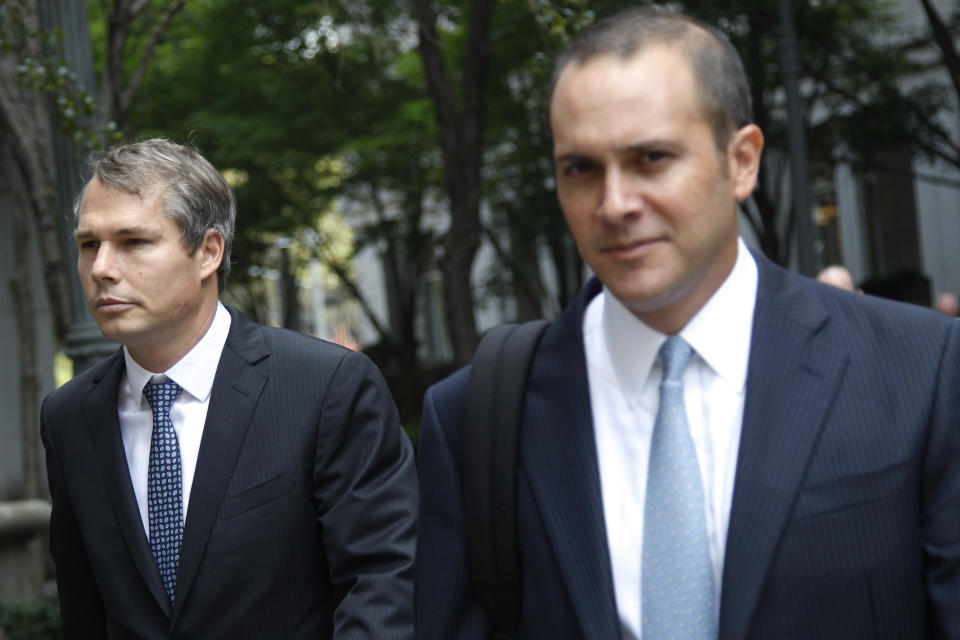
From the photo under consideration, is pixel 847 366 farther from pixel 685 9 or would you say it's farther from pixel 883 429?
pixel 685 9

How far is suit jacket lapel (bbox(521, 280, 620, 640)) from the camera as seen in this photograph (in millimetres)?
1971

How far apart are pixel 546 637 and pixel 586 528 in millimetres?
192

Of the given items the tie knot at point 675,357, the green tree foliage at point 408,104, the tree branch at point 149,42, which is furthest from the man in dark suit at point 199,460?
the green tree foliage at point 408,104

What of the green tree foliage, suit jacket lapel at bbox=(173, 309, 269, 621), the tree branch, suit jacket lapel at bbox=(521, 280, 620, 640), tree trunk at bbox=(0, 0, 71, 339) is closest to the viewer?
suit jacket lapel at bbox=(521, 280, 620, 640)

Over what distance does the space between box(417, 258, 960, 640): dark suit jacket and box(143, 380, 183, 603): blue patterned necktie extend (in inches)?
47.5

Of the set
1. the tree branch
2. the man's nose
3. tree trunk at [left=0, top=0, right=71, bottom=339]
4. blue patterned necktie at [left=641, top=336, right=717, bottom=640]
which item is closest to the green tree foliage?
the tree branch

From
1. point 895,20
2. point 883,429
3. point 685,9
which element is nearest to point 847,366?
point 883,429

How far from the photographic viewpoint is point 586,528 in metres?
2.00

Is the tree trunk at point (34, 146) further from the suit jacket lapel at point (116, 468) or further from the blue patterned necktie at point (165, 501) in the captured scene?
the blue patterned necktie at point (165, 501)

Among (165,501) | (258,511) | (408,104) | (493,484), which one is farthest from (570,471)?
(408,104)

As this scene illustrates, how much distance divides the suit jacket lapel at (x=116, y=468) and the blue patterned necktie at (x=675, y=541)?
1583 mm

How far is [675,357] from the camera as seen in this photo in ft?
6.65

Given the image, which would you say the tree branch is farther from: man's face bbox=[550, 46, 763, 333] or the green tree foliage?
man's face bbox=[550, 46, 763, 333]

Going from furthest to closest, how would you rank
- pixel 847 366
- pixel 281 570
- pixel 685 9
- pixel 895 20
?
pixel 895 20
pixel 685 9
pixel 281 570
pixel 847 366
